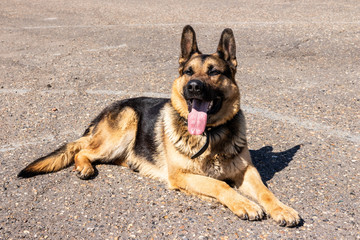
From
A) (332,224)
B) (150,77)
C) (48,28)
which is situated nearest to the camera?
(332,224)

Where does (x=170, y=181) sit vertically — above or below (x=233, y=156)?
below

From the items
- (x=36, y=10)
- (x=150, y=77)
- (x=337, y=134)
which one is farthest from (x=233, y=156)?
(x=36, y=10)

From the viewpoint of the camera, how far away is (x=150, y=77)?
7.97 meters

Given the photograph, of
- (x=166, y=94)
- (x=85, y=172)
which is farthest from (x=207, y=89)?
(x=166, y=94)

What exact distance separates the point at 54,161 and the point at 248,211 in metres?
2.35

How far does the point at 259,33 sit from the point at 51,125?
6057mm

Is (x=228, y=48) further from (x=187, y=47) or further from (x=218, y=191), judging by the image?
(x=218, y=191)

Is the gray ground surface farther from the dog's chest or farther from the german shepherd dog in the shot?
the dog's chest

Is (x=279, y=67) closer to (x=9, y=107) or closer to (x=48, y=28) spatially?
(x=9, y=107)

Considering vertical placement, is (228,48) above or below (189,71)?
above

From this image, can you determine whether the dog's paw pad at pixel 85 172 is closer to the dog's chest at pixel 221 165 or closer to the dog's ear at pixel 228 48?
the dog's chest at pixel 221 165

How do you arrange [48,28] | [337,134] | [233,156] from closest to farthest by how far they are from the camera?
[233,156]
[337,134]
[48,28]

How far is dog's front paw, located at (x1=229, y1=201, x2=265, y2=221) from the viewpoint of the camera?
3719 mm

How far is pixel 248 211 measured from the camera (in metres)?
3.75
